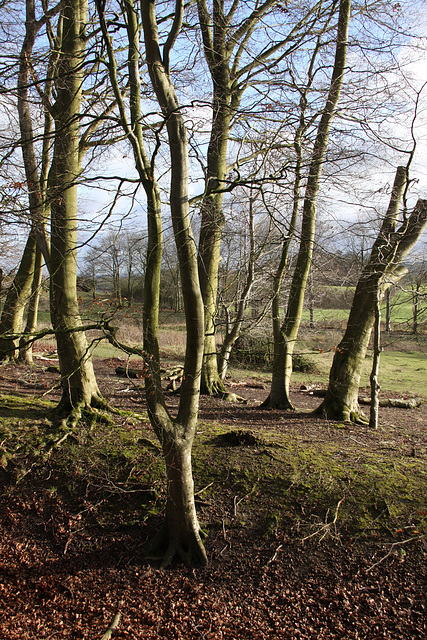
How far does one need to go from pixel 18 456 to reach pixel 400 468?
525cm

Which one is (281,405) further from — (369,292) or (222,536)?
(222,536)

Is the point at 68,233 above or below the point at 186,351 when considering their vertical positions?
above

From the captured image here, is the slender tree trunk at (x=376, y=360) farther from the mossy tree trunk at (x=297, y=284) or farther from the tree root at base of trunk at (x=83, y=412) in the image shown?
the tree root at base of trunk at (x=83, y=412)

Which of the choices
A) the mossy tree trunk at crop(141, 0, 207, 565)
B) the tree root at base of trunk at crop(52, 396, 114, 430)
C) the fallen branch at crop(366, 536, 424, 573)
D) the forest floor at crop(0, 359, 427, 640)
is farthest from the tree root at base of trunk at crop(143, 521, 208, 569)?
the tree root at base of trunk at crop(52, 396, 114, 430)

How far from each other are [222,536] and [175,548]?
0.55 m

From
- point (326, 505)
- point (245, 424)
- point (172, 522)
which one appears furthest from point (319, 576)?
point (245, 424)

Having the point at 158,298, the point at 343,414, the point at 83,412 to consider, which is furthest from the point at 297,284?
the point at 158,298

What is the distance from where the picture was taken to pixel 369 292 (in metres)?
7.51

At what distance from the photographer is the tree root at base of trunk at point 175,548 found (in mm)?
4508

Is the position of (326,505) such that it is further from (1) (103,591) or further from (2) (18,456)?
(2) (18,456)

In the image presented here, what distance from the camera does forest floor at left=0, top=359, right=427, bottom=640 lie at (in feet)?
12.9

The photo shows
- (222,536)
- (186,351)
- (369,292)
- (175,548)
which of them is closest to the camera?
(186,351)

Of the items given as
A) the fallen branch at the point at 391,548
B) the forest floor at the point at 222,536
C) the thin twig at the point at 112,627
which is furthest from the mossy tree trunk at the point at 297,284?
the thin twig at the point at 112,627

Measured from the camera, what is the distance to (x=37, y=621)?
410 centimetres
